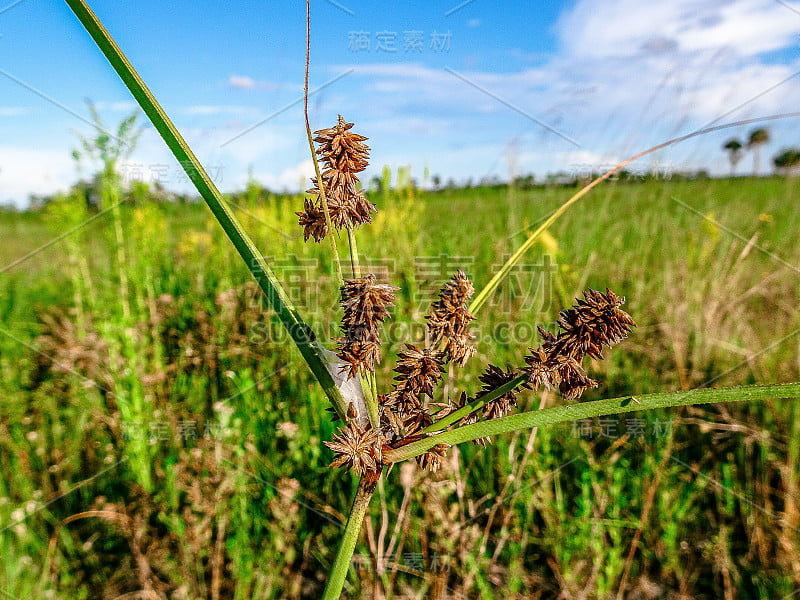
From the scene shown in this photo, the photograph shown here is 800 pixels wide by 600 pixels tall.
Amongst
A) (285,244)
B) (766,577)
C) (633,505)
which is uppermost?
(285,244)

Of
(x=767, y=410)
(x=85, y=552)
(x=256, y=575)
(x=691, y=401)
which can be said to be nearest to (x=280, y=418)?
(x=256, y=575)

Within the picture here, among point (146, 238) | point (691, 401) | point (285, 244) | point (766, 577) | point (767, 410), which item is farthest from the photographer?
point (285, 244)

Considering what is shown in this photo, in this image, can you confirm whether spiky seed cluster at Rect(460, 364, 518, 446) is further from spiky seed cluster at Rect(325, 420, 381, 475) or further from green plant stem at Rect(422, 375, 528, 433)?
spiky seed cluster at Rect(325, 420, 381, 475)

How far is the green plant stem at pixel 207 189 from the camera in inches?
19.0

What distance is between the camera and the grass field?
1766 millimetres

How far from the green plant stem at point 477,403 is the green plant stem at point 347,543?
94 mm

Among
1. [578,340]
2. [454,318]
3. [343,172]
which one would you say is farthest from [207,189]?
[578,340]

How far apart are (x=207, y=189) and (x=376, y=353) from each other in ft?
0.78

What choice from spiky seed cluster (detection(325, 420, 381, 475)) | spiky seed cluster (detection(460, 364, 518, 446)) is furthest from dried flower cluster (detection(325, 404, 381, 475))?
spiky seed cluster (detection(460, 364, 518, 446))

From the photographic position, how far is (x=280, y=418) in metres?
2.11

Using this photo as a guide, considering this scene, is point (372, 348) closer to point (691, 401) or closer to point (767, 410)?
point (691, 401)

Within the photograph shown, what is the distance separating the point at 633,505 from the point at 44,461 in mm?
2393

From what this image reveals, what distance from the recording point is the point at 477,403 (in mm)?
567

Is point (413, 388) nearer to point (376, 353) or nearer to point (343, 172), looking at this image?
point (376, 353)
